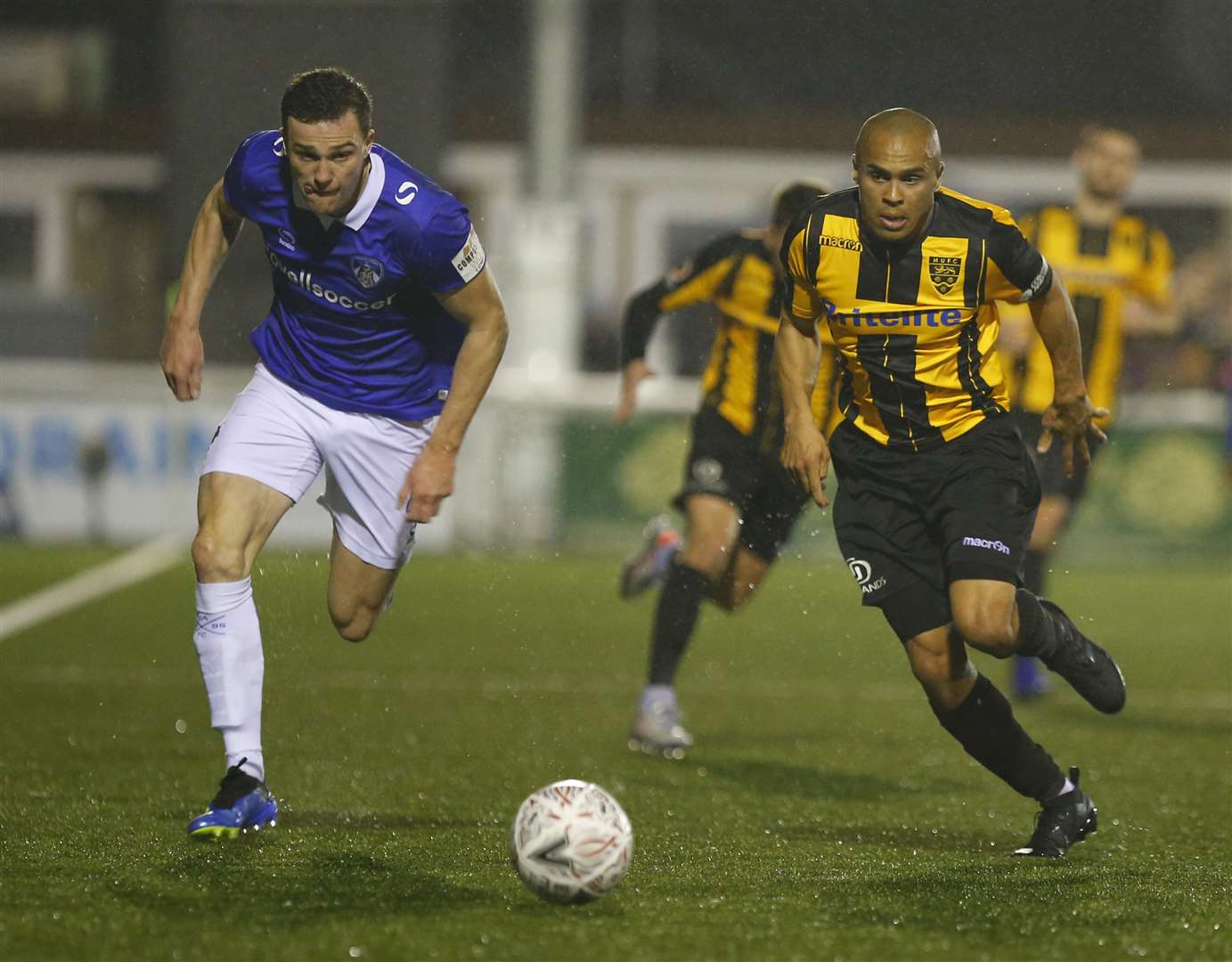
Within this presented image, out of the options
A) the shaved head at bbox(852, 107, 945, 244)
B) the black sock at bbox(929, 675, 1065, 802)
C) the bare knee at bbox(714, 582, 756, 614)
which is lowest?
the bare knee at bbox(714, 582, 756, 614)

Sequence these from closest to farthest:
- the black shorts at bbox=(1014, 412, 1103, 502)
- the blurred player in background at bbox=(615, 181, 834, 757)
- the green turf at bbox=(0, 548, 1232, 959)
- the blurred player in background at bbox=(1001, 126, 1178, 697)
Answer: the green turf at bbox=(0, 548, 1232, 959) < the black shorts at bbox=(1014, 412, 1103, 502) < the blurred player in background at bbox=(615, 181, 834, 757) < the blurred player in background at bbox=(1001, 126, 1178, 697)

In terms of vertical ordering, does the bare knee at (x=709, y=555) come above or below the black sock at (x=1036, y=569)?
above

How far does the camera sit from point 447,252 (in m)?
5.22

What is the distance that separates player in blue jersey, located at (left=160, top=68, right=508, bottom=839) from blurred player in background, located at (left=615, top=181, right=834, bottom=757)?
1.69 metres

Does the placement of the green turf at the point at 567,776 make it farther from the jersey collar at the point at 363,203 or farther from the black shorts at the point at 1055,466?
the jersey collar at the point at 363,203

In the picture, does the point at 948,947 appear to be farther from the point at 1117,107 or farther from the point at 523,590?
the point at 1117,107

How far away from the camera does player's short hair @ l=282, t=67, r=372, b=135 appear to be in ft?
16.4

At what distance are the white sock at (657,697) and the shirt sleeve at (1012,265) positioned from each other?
8.30 ft

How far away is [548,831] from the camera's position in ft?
14.3

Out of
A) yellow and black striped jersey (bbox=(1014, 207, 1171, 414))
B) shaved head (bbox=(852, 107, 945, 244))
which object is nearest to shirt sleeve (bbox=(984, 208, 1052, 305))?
shaved head (bbox=(852, 107, 945, 244))

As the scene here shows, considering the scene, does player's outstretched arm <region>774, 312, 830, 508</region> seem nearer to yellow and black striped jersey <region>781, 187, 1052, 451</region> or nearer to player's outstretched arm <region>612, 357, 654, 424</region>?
yellow and black striped jersey <region>781, 187, 1052, 451</region>

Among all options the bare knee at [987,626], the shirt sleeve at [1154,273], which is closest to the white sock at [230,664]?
the bare knee at [987,626]

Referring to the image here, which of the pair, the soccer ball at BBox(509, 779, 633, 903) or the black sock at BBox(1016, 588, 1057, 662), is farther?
the black sock at BBox(1016, 588, 1057, 662)

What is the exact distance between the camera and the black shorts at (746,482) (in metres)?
7.12
